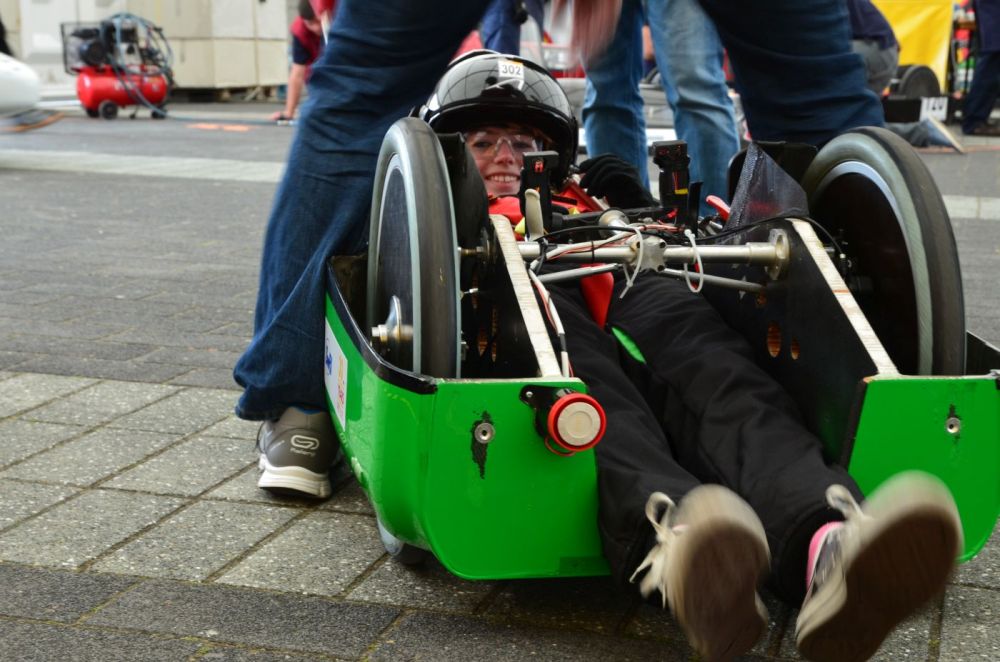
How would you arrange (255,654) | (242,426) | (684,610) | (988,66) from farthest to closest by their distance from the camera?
(988,66) < (242,426) < (255,654) < (684,610)

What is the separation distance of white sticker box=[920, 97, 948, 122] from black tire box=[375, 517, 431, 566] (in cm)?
1055

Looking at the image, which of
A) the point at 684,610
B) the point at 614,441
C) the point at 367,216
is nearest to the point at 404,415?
the point at 614,441

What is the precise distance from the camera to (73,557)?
8.41ft

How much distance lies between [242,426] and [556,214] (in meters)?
1.05

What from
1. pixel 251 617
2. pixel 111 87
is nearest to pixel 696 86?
pixel 251 617

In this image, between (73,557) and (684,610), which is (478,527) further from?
(73,557)

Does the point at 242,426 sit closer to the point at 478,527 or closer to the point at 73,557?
the point at 73,557

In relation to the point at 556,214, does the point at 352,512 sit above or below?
below

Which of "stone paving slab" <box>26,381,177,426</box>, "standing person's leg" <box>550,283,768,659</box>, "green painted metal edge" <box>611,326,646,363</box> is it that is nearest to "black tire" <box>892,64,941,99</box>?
"stone paving slab" <box>26,381,177,426</box>

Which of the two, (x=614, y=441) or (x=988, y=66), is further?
(x=988, y=66)

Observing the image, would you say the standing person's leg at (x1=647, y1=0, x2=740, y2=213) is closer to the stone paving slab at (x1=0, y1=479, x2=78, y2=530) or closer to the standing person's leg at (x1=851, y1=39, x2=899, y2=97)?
the stone paving slab at (x1=0, y1=479, x2=78, y2=530)

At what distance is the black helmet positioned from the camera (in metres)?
3.26

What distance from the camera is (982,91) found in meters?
13.7

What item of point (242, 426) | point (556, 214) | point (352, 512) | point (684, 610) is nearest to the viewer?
point (684, 610)
